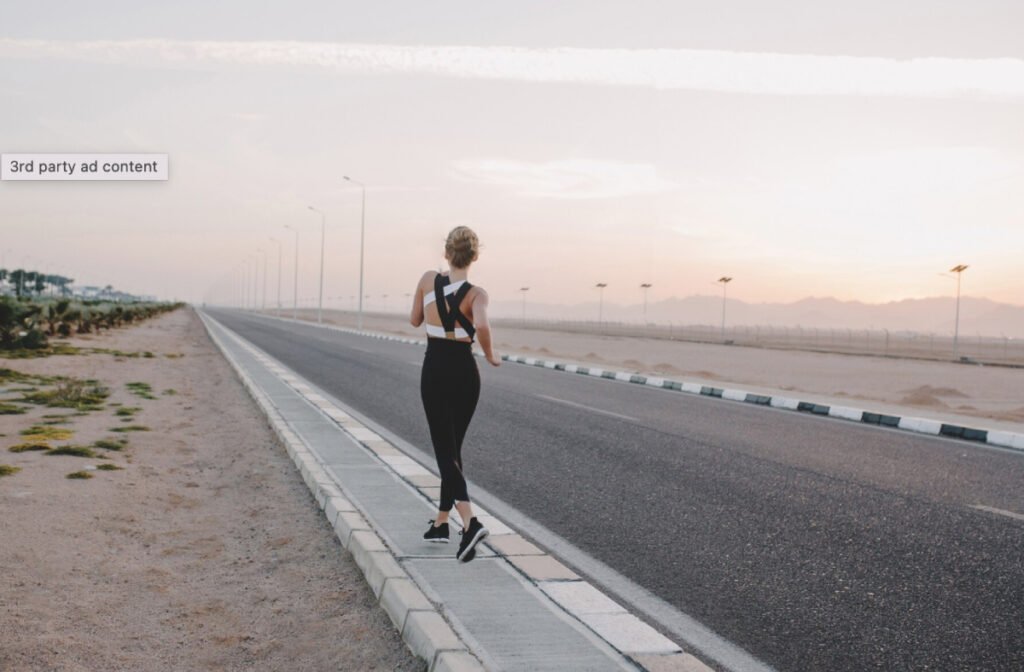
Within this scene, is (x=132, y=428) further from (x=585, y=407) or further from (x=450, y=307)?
(x=450, y=307)

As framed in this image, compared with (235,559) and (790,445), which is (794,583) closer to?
(235,559)

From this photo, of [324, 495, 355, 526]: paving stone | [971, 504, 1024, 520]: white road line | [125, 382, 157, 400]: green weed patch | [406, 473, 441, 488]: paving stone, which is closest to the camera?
[324, 495, 355, 526]: paving stone

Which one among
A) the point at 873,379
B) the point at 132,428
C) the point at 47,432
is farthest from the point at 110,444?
the point at 873,379

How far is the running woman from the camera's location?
4754mm

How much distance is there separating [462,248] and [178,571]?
2.67 metres

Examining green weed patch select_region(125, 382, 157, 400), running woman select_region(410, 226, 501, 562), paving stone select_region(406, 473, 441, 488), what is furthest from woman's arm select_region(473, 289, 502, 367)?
green weed patch select_region(125, 382, 157, 400)

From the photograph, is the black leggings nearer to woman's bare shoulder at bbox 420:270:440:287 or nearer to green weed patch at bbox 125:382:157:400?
woman's bare shoulder at bbox 420:270:440:287

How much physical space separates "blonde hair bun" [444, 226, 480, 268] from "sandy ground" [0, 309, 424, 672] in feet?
6.30

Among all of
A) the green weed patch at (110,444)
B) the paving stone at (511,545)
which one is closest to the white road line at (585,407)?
the green weed patch at (110,444)

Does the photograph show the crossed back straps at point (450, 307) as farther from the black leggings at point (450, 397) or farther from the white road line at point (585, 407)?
the white road line at point (585, 407)

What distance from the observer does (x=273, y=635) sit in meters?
4.05

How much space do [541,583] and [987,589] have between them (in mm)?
2600

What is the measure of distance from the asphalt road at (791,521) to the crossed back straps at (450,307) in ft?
6.01

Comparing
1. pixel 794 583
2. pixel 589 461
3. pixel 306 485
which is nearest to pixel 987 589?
pixel 794 583
